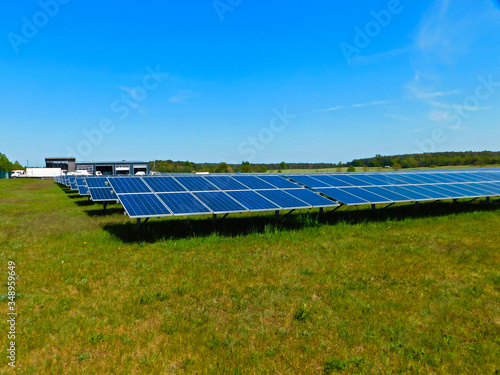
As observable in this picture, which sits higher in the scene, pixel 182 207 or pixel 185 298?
pixel 182 207

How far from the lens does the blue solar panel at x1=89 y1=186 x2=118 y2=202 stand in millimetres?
24266

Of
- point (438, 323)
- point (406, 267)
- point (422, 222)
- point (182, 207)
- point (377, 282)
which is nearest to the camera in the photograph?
point (438, 323)

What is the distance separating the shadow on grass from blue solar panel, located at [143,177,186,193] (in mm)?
1951

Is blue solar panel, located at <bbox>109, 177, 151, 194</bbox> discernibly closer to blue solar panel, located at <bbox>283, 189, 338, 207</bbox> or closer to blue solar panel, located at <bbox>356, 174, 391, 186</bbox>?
blue solar panel, located at <bbox>283, 189, 338, 207</bbox>

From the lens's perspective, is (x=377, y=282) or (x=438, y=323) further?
(x=377, y=282)

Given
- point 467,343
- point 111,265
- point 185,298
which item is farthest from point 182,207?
point 467,343

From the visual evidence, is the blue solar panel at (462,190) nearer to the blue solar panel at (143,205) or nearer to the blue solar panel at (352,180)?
the blue solar panel at (352,180)

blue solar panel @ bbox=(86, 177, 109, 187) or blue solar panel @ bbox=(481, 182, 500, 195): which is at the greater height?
blue solar panel @ bbox=(86, 177, 109, 187)

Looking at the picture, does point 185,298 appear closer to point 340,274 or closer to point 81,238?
point 340,274

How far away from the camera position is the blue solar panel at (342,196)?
17798 millimetres

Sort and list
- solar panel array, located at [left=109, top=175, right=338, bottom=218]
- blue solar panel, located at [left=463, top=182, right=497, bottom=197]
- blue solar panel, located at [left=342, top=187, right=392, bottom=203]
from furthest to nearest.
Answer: blue solar panel, located at [left=463, top=182, right=497, bottom=197] → blue solar panel, located at [left=342, top=187, right=392, bottom=203] → solar panel array, located at [left=109, top=175, right=338, bottom=218]

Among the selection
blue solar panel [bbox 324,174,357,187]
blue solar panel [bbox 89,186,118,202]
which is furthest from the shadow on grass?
blue solar panel [bbox 89,186,118,202]

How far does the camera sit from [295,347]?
20.7 ft

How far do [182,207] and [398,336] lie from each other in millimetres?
10243
